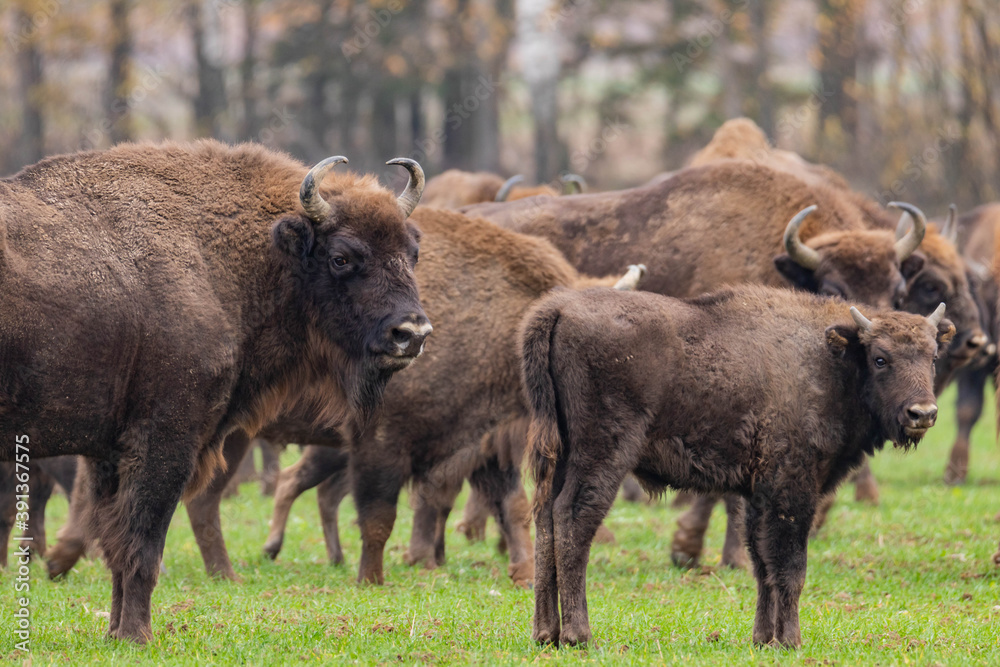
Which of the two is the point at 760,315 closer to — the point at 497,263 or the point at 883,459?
the point at 497,263

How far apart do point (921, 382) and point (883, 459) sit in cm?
1127

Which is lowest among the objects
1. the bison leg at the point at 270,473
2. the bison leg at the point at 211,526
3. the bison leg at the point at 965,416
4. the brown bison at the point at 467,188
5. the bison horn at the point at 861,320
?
the bison leg at the point at 270,473

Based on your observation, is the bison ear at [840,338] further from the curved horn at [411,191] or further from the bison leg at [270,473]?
the bison leg at [270,473]

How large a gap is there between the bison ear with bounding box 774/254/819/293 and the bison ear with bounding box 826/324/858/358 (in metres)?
3.31

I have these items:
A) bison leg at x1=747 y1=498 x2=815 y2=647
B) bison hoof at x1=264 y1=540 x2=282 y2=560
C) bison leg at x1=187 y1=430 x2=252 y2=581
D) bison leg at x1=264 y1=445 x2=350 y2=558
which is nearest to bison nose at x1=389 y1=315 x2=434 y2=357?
bison leg at x1=747 y1=498 x2=815 y2=647

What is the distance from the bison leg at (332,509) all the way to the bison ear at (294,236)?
3.29 metres

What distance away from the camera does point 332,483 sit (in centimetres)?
964

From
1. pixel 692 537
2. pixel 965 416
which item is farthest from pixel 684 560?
pixel 965 416

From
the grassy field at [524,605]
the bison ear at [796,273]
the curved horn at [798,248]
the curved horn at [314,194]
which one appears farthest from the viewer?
the bison ear at [796,273]

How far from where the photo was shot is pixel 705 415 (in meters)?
5.95

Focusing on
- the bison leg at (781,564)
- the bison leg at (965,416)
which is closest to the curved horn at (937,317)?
the bison leg at (781,564)

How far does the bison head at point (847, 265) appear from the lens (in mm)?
9281

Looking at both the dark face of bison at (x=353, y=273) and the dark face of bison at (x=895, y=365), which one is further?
the dark face of bison at (x=353, y=273)

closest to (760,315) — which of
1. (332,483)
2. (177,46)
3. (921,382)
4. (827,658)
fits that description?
(921,382)
